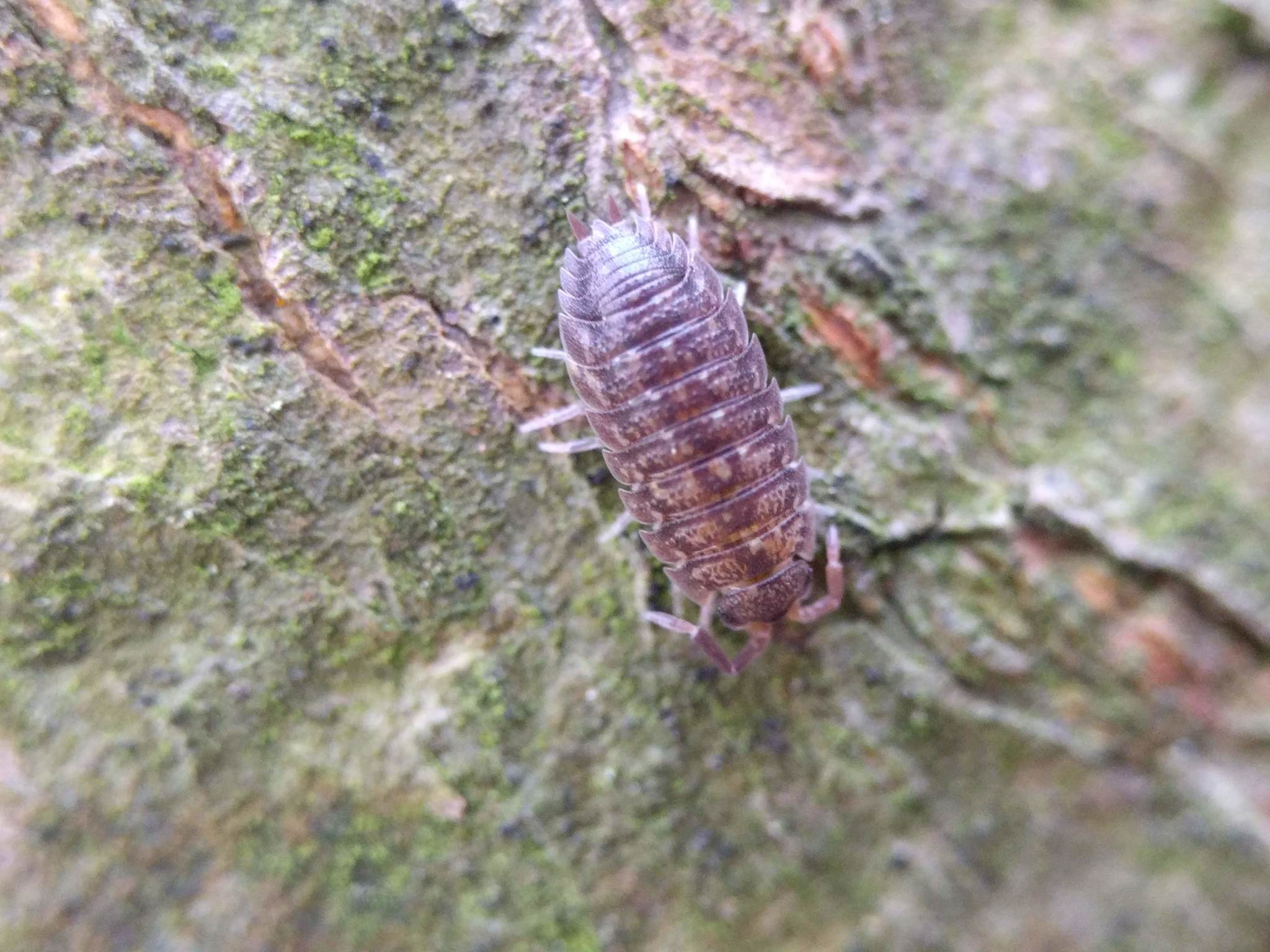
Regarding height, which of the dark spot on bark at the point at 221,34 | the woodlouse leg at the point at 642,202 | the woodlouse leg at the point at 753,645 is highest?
the dark spot on bark at the point at 221,34

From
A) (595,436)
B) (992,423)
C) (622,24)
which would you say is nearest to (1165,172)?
(992,423)

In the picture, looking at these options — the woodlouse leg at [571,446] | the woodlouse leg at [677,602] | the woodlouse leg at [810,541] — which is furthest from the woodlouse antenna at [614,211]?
the woodlouse leg at [677,602]

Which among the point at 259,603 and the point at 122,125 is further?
the point at 259,603

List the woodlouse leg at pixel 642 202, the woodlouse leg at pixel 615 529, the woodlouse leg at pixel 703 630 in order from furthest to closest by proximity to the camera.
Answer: the woodlouse leg at pixel 615 529 → the woodlouse leg at pixel 703 630 → the woodlouse leg at pixel 642 202

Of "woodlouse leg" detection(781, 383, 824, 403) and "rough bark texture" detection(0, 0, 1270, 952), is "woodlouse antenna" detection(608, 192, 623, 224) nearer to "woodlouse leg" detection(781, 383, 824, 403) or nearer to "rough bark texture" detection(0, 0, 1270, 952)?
"rough bark texture" detection(0, 0, 1270, 952)

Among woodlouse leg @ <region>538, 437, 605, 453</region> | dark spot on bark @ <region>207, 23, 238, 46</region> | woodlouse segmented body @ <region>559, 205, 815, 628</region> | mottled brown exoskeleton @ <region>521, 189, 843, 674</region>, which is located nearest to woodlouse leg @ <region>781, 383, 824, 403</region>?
mottled brown exoskeleton @ <region>521, 189, 843, 674</region>

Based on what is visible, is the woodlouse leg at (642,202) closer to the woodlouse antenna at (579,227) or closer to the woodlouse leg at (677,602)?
the woodlouse antenna at (579,227)

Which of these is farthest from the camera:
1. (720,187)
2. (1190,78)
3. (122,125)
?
(1190,78)

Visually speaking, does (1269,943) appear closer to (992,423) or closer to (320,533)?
(992,423)
